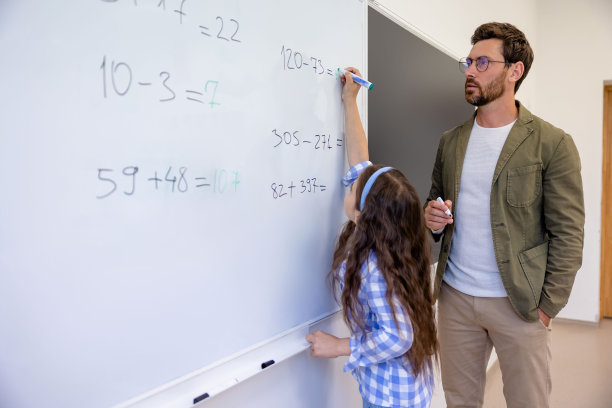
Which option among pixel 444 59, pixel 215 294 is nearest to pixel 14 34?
pixel 215 294

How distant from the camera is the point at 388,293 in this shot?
2.98 ft

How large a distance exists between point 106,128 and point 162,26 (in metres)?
0.24

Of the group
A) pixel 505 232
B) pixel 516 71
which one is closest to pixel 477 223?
pixel 505 232

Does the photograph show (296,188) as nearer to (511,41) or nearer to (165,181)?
(165,181)

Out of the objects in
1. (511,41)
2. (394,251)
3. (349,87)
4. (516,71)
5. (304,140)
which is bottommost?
(394,251)

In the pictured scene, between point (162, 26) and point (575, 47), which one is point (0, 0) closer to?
point (162, 26)

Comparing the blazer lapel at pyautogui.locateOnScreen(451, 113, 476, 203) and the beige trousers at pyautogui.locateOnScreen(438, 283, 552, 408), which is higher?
the blazer lapel at pyautogui.locateOnScreen(451, 113, 476, 203)

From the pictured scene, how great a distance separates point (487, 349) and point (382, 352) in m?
0.78

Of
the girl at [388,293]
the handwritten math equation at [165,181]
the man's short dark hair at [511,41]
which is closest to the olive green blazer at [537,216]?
the man's short dark hair at [511,41]

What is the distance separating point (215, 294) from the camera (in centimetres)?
84

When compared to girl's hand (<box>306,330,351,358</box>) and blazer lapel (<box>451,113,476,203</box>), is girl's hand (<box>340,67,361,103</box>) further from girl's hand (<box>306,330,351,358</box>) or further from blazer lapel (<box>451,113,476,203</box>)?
girl's hand (<box>306,330,351,358</box>)

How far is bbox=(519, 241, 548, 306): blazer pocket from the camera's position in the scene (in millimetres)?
1253

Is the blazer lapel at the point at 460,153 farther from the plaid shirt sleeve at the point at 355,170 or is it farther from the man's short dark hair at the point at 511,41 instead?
the plaid shirt sleeve at the point at 355,170

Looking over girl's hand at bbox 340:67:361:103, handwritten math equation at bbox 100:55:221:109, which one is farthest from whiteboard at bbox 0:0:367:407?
girl's hand at bbox 340:67:361:103
